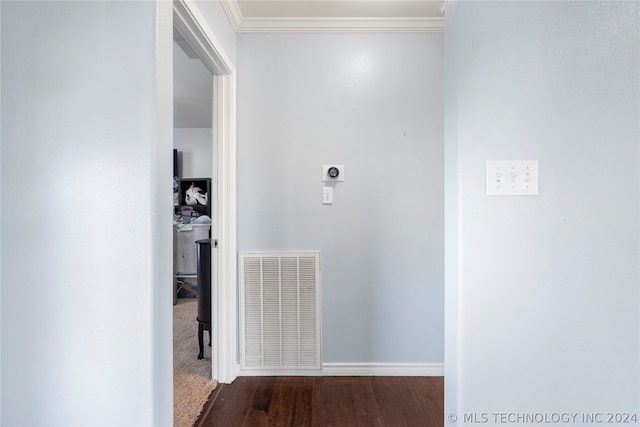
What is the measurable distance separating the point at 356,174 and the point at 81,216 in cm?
148

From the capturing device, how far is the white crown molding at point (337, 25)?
6.07 feet

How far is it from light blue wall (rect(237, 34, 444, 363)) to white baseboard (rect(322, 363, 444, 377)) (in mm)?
45

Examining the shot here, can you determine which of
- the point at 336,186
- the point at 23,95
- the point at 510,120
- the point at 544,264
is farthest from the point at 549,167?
the point at 23,95

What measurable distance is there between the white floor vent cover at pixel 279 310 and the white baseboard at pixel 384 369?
0.14 metres

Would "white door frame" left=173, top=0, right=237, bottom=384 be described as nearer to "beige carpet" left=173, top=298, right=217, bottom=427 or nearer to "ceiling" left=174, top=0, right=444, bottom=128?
"beige carpet" left=173, top=298, right=217, bottom=427

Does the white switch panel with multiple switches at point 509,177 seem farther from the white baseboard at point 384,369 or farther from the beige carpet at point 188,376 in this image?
the beige carpet at point 188,376

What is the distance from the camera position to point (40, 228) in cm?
89

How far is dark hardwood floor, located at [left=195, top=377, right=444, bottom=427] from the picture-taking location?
1502 millimetres

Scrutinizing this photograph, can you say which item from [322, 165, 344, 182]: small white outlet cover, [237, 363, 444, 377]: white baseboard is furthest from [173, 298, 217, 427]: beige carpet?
[322, 165, 344, 182]: small white outlet cover

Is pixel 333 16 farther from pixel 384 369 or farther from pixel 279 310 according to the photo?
pixel 384 369

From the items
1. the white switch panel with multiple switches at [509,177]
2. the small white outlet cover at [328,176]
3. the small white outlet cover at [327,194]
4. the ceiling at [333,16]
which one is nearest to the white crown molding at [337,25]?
the ceiling at [333,16]

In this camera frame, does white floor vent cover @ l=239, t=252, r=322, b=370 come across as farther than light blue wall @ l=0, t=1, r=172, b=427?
Yes

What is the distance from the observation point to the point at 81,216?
2.92 ft

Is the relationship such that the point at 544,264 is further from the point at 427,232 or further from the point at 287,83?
the point at 287,83
